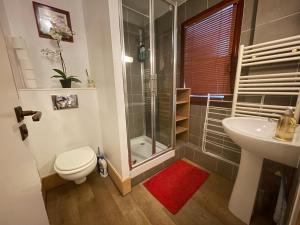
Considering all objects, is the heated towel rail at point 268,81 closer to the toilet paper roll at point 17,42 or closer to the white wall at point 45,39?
the white wall at point 45,39

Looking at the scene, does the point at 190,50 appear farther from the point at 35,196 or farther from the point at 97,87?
the point at 35,196

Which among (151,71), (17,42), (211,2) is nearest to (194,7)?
(211,2)

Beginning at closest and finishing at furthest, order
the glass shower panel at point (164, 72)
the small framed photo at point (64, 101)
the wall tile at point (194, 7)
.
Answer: the small framed photo at point (64, 101)
the wall tile at point (194, 7)
the glass shower panel at point (164, 72)

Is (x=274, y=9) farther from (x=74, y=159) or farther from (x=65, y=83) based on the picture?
(x=74, y=159)

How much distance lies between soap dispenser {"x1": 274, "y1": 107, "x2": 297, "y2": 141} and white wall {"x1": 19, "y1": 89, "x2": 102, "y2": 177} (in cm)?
176

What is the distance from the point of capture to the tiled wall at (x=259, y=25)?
0.97 meters

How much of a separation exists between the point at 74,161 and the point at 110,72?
960 millimetres

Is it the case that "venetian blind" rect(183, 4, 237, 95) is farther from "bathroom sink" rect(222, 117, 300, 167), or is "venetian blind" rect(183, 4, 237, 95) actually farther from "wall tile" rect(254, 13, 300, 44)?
"bathroom sink" rect(222, 117, 300, 167)

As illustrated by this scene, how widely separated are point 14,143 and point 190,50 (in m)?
2.01

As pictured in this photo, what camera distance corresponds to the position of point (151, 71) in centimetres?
155

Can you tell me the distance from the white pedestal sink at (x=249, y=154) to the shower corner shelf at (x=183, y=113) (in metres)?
0.85

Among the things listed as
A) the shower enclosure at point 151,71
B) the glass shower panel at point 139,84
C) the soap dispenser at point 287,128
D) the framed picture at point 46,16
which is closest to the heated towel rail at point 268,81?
the soap dispenser at point 287,128

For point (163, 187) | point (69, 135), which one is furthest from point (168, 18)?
point (163, 187)

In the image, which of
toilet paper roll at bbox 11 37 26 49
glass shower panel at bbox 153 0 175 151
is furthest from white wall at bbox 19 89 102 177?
glass shower panel at bbox 153 0 175 151
